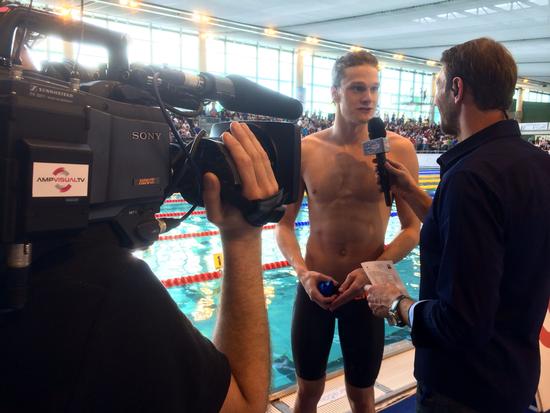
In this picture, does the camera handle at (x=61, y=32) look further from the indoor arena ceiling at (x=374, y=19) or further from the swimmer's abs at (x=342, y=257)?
the indoor arena ceiling at (x=374, y=19)

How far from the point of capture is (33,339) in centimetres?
54

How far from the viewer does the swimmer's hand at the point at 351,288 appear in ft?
7.17

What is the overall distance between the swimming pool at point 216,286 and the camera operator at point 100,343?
2440 millimetres

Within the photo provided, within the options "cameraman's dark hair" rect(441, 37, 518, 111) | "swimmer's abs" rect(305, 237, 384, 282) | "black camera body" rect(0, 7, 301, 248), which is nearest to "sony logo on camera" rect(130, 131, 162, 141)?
"black camera body" rect(0, 7, 301, 248)

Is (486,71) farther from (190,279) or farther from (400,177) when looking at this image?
(190,279)

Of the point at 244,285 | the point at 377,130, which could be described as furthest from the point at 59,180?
the point at 377,130

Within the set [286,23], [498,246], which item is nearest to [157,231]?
[498,246]

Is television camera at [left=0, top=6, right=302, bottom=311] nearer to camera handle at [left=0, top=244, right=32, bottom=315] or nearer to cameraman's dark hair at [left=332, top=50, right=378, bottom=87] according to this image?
camera handle at [left=0, top=244, right=32, bottom=315]

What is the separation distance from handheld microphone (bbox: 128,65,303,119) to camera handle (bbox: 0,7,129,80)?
29mm

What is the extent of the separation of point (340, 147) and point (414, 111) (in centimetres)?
2837

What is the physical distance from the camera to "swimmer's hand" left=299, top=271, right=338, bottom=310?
2252 mm

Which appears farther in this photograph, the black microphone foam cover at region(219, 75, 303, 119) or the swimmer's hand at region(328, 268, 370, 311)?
the swimmer's hand at region(328, 268, 370, 311)

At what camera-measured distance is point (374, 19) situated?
16.3m

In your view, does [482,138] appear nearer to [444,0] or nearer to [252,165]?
[252,165]
